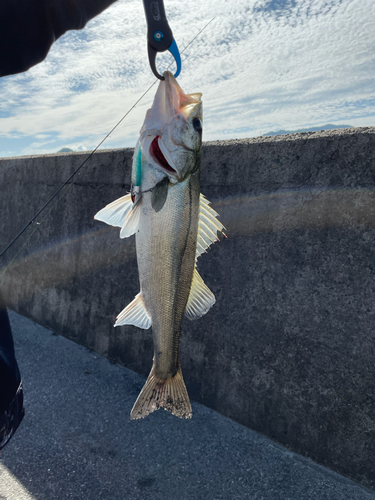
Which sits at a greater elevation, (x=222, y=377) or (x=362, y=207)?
(x=362, y=207)

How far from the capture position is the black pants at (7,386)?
6.98 ft

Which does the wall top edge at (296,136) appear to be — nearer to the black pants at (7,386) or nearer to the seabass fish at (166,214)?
the seabass fish at (166,214)

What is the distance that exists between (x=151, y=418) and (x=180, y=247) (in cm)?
218

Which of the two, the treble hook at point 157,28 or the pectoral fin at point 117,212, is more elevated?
the treble hook at point 157,28

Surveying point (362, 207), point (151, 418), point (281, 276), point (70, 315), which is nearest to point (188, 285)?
point (281, 276)

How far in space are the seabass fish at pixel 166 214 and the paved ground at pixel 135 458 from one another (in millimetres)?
1130

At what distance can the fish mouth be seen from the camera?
68.2 inches

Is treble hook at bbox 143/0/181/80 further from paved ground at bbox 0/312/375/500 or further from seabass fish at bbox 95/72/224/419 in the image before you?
paved ground at bbox 0/312/375/500

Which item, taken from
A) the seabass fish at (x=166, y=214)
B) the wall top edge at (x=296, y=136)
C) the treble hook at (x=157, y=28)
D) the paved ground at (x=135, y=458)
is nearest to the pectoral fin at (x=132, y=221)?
the seabass fish at (x=166, y=214)

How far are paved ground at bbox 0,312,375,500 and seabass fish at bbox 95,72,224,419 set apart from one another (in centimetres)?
113

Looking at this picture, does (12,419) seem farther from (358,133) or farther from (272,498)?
(358,133)

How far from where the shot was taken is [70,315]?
467cm

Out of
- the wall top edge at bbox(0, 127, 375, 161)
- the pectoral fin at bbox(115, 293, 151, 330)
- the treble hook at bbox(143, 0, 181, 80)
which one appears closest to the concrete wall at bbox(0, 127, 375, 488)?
the wall top edge at bbox(0, 127, 375, 161)

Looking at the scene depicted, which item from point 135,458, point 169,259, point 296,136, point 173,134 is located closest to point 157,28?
point 173,134
